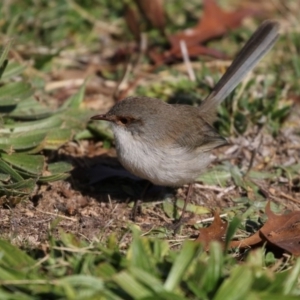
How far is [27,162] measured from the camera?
19.4 ft

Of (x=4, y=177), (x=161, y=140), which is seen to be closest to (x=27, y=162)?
(x=4, y=177)

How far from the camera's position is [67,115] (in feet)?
22.3

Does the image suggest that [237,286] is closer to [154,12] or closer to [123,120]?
[123,120]

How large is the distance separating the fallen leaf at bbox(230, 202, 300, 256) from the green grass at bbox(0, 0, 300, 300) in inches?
4.0

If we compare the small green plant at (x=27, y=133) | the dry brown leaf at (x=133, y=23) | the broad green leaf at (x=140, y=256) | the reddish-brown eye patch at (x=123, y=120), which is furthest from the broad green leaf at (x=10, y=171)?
the dry brown leaf at (x=133, y=23)

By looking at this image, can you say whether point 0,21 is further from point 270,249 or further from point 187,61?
point 270,249

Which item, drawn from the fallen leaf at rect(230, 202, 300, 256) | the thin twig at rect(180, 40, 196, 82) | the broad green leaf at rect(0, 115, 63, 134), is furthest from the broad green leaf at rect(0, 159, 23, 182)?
the thin twig at rect(180, 40, 196, 82)

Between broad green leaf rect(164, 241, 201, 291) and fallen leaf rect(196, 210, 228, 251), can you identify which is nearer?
broad green leaf rect(164, 241, 201, 291)

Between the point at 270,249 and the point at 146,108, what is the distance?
1.67m

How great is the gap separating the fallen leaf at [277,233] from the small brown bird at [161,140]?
2.99 feet

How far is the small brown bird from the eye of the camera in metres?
5.67

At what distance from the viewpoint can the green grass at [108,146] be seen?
4020 mm

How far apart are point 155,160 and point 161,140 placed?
0.74 ft

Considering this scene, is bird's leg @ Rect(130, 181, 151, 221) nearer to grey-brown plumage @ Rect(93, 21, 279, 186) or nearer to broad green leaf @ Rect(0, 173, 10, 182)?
grey-brown plumage @ Rect(93, 21, 279, 186)
